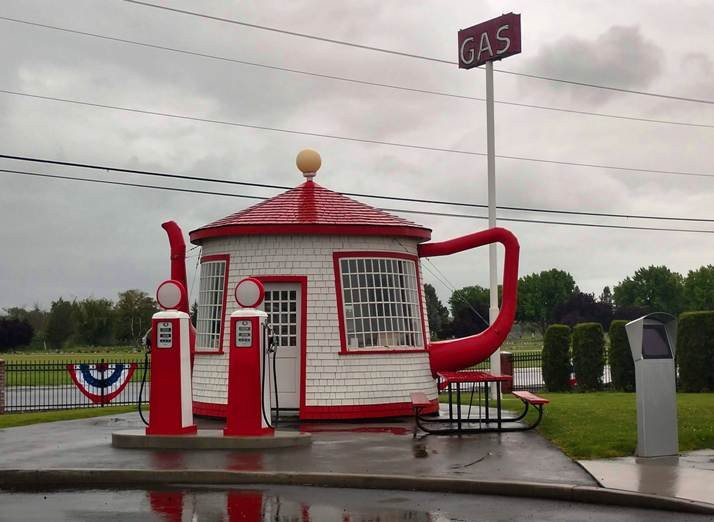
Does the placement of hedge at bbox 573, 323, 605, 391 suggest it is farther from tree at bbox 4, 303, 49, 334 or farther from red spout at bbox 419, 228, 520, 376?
tree at bbox 4, 303, 49, 334

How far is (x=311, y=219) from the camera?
59.9 ft

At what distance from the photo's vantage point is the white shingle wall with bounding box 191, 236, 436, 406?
1773cm

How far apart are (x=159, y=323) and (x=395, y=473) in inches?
198

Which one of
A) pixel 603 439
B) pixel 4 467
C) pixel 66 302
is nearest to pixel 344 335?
pixel 603 439

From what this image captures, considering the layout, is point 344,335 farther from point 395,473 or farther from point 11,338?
point 11,338

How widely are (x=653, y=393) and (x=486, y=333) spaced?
6.84 metres

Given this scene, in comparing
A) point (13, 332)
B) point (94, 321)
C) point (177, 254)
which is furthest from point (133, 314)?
point (177, 254)

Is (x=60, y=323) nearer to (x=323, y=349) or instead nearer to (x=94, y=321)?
(x=94, y=321)

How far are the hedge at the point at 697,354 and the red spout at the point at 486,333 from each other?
371 inches

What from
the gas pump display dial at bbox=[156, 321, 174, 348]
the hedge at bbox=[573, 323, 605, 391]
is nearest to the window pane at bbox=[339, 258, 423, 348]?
the gas pump display dial at bbox=[156, 321, 174, 348]

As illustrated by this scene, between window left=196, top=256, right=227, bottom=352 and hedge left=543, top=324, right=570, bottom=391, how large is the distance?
538 inches

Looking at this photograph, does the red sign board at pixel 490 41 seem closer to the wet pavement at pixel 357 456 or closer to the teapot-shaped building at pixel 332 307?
the teapot-shaped building at pixel 332 307

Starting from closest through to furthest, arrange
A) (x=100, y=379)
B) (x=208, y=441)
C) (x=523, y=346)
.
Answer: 1. (x=208, y=441)
2. (x=100, y=379)
3. (x=523, y=346)

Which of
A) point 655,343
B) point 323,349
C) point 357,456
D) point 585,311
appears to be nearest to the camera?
point 655,343
